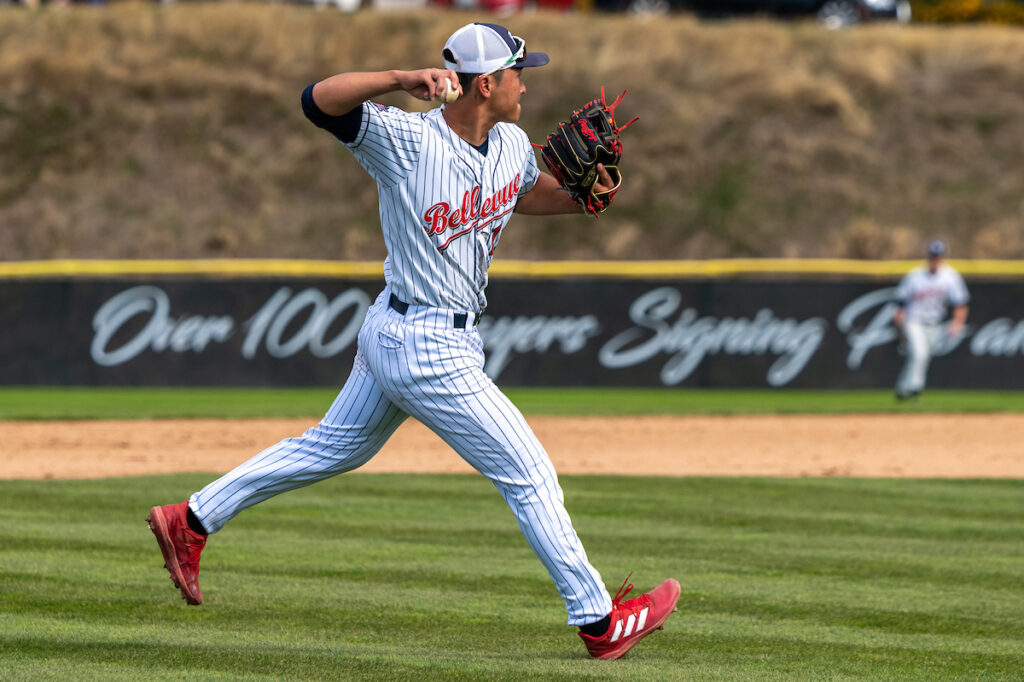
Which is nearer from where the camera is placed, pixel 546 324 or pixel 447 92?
pixel 447 92

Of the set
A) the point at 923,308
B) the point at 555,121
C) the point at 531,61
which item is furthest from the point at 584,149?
the point at 555,121

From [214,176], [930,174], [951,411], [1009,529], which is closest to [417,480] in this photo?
[1009,529]

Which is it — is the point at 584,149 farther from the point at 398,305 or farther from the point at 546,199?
the point at 398,305

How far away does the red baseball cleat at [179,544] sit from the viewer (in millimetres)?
4578

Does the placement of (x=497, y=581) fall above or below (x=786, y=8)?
above

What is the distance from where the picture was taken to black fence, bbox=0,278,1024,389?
53.3ft

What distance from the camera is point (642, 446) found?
11.8m

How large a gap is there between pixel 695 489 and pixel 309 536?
10.5 feet

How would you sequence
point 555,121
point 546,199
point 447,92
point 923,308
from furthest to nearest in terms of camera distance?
1. point 555,121
2. point 923,308
3. point 546,199
4. point 447,92

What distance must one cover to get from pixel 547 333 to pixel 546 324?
0.12m

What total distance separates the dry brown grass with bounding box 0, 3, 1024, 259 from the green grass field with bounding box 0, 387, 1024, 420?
21.2 feet

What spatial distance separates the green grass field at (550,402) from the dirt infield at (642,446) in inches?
27.7

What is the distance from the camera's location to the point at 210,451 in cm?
1088

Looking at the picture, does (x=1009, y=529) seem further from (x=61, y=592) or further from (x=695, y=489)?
(x=61, y=592)
